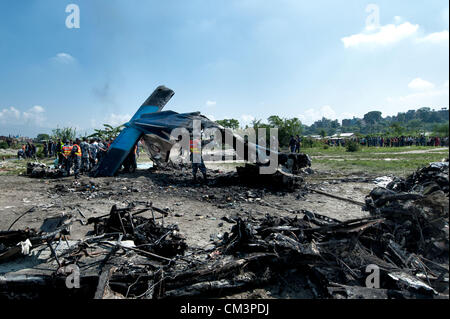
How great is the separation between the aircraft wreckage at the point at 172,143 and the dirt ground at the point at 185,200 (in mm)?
623

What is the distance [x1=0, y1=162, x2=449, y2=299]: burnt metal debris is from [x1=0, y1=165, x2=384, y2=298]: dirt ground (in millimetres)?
379

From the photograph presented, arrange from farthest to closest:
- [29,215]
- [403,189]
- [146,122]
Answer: [146,122] → [29,215] → [403,189]

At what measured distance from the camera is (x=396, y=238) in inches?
126

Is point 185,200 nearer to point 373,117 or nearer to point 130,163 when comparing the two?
point 130,163

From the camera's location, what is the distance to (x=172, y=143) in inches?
418

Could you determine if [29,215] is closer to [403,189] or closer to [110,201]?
[110,201]

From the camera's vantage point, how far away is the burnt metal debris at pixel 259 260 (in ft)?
8.18

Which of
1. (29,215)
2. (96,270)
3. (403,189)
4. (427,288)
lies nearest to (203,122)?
(29,215)

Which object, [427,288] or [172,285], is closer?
[427,288]

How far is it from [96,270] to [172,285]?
809 mm

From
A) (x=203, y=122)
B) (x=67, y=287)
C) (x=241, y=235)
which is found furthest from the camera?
(x=203, y=122)

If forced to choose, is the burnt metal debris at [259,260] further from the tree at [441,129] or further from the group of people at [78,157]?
the group of people at [78,157]

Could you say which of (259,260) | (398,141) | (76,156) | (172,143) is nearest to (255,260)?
(259,260)
